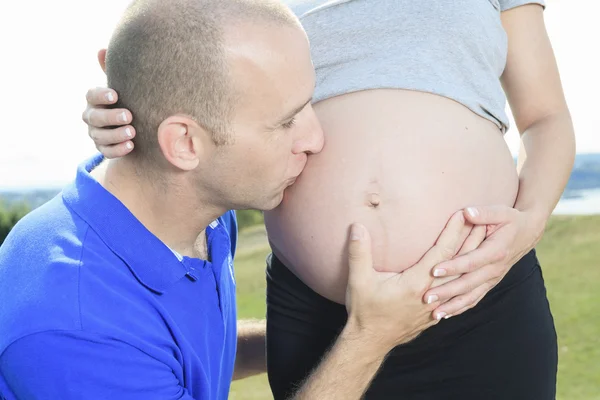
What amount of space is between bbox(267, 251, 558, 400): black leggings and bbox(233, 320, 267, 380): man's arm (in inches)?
14.0

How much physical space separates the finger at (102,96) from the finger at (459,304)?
2.73ft

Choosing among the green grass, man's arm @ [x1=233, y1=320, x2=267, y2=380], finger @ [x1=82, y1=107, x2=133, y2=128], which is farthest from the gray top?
the green grass

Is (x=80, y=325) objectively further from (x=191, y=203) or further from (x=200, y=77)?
(x=200, y=77)

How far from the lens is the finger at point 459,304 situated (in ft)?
4.94

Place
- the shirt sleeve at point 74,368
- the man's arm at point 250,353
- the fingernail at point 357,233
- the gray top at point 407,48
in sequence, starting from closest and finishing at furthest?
1. the shirt sleeve at point 74,368
2. the fingernail at point 357,233
3. the gray top at point 407,48
4. the man's arm at point 250,353

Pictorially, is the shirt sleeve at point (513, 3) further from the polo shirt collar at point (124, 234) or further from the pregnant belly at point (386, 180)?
the polo shirt collar at point (124, 234)

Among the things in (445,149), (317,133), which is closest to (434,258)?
(445,149)

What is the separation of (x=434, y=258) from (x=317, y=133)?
0.38 metres

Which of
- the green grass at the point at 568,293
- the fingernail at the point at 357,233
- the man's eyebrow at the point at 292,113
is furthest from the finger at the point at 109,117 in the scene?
the green grass at the point at 568,293

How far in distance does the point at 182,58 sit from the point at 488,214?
74 centimetres

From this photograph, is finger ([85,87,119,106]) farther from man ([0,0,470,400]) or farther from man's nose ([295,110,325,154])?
man's nose ([295,110,325,154])

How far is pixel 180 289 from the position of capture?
5.00 feet

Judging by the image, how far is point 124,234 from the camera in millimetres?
1415

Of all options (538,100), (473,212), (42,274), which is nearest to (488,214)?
(473,212)
